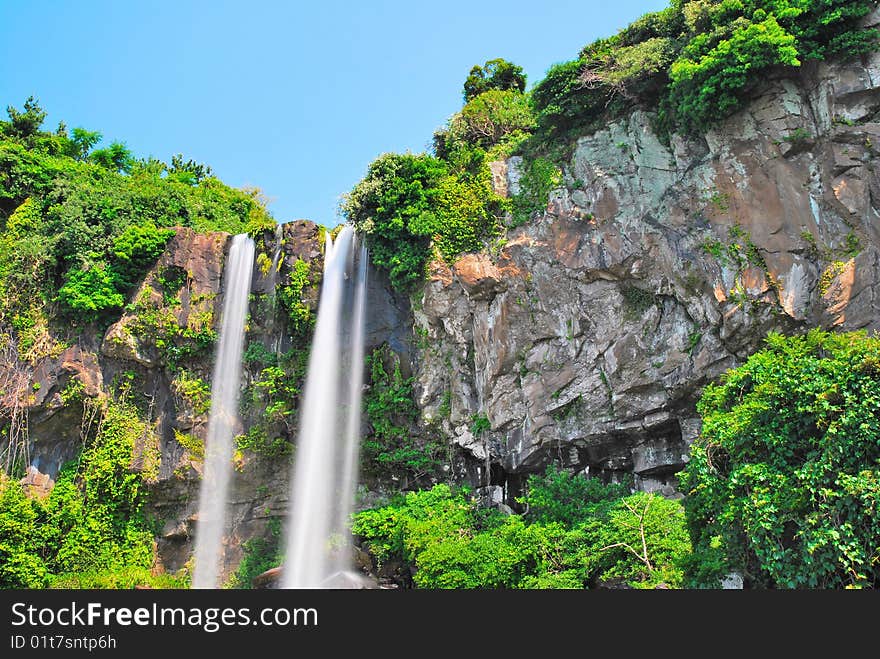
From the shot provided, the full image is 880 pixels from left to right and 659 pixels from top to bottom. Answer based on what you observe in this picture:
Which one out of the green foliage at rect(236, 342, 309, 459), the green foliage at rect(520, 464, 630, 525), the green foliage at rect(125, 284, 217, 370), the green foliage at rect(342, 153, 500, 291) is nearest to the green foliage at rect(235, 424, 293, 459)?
the green foliage at rect(236, 342, 309, 459)

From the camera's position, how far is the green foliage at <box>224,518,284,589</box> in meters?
16.8

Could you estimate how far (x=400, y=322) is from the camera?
18297mm

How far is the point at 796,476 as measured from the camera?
27.9 feet

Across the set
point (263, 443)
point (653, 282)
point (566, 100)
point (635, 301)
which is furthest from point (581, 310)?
point (263, 443)

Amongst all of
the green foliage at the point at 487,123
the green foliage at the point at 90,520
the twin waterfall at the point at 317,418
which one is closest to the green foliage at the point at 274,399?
the twin waterfall at the point at 317,418

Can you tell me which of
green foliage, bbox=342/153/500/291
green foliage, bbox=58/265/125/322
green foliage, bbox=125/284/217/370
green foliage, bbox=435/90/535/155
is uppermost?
green foliage, bbox=435/90/535/155

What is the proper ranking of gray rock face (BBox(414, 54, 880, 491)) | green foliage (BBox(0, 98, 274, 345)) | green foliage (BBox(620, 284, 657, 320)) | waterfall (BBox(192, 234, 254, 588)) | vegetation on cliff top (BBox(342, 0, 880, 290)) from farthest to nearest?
green foliage (BBox(0, 98, 274, 345)) < waterfall (BBox(192, 234, 254, 588)) < green foliage (BBox(620, 284, 657, 320)) < vegetation on cliff top (BBox(342, 0, 880, 290)) < gray rock face (BBox(414, 54, 880, 491))

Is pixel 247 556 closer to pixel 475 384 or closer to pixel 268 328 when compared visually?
pixel 268 328

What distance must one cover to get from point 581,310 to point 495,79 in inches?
467

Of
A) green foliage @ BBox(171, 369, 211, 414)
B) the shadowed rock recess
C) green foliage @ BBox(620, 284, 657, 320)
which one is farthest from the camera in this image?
green foliage @ BBox(171, 369, 211, 414)

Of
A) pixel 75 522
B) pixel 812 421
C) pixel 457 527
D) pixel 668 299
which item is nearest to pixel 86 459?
pixel 75 522

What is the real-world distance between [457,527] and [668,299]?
6706mm

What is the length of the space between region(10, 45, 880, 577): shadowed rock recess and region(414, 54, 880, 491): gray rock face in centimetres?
4

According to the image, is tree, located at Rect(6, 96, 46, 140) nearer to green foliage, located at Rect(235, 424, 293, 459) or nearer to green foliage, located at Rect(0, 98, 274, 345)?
green foliage, located at Rect(0, 98, 274, 345)
